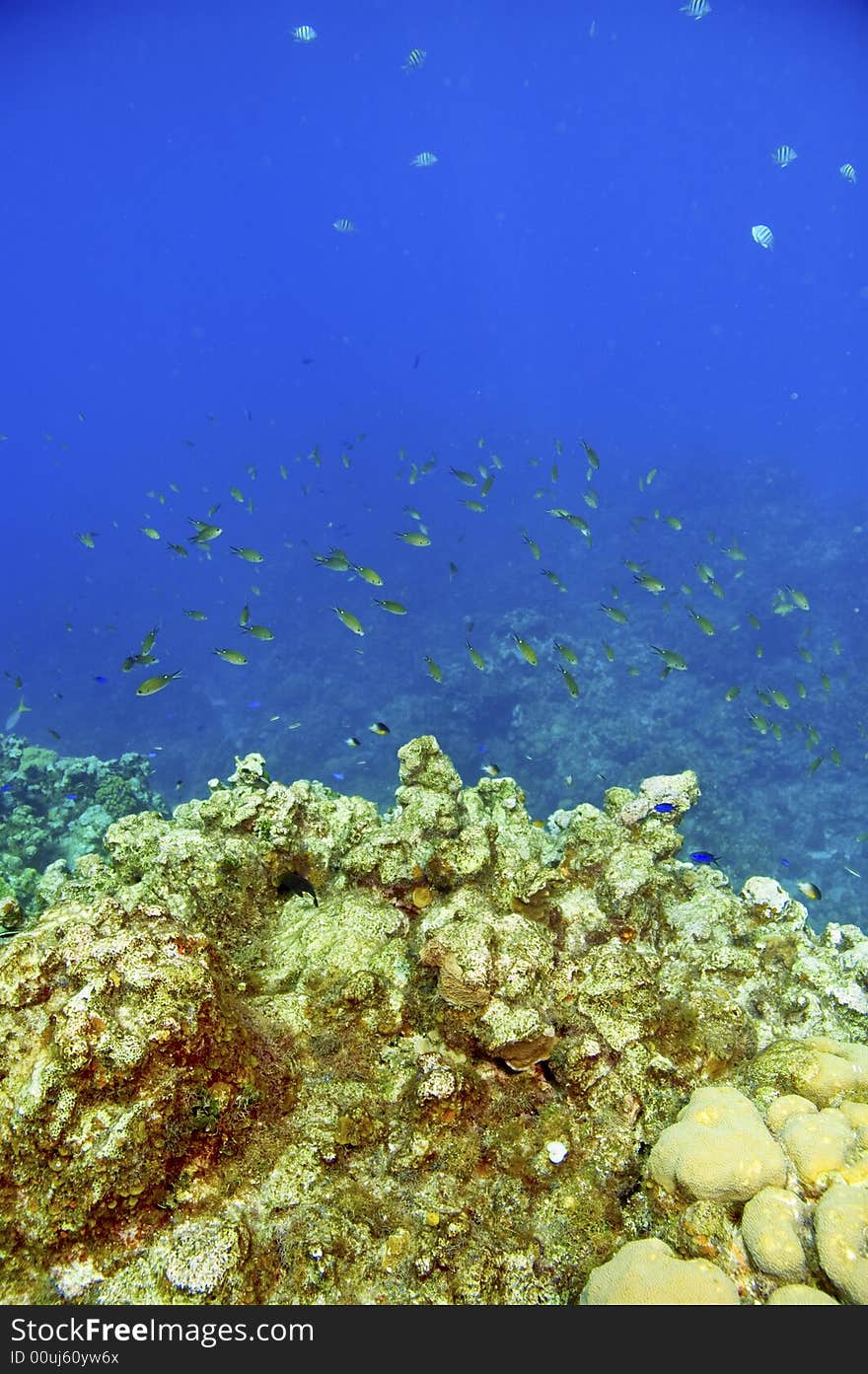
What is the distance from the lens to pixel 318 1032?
3.57 metres

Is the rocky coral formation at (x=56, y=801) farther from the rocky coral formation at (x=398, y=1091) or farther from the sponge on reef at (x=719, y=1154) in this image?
the sponge on reef at (x=719, y=1154)

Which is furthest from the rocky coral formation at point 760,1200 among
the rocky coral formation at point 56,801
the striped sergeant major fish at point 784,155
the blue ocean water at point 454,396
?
the striped sergeant major fish at point 784,155

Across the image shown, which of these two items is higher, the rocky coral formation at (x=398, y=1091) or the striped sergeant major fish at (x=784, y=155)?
the striped sergeant major fish at (x=784, y=155)

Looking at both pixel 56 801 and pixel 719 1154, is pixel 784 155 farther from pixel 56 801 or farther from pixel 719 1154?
pixel 56 801

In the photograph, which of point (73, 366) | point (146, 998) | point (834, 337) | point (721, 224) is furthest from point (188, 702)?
point (721, 224)

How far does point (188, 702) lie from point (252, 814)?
1121 inches

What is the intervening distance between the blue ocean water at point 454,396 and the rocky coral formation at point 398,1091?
7572 mm

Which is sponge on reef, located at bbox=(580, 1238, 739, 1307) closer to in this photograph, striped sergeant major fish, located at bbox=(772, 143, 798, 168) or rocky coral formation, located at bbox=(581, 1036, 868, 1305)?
rocky coral formation, located at bbox=(581, 1036, 868, 1305)

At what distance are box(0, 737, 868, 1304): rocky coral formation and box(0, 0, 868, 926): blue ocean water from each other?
7.57 meters

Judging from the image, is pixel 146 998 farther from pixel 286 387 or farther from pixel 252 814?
pixel 286 387

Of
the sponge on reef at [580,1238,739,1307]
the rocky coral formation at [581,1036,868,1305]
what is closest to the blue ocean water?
the rocky coral formation at [581,1036,868,1305]

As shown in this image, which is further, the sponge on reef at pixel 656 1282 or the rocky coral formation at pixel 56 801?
the rocky coral formation at pixel 56 801

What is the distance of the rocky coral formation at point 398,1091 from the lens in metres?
2.53

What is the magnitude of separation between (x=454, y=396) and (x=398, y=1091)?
111 meters
